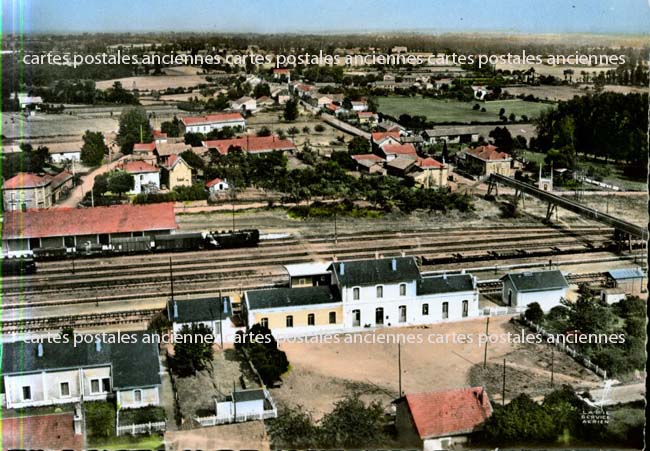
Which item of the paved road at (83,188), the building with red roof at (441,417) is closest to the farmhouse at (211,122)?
the paved road at (83,188)

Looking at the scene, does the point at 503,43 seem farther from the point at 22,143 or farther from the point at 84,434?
the point at 84,434

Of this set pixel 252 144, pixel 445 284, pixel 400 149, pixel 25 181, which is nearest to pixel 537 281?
→ pixel 445 284

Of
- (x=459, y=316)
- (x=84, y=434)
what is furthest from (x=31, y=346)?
(x=459, y=316)

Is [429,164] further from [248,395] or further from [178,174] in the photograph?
[248,395]

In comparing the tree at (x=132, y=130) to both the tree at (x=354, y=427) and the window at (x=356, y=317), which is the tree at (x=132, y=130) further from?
the tree at (x=354, y=427)

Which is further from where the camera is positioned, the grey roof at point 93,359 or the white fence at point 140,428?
the grey roof at point 93,359
